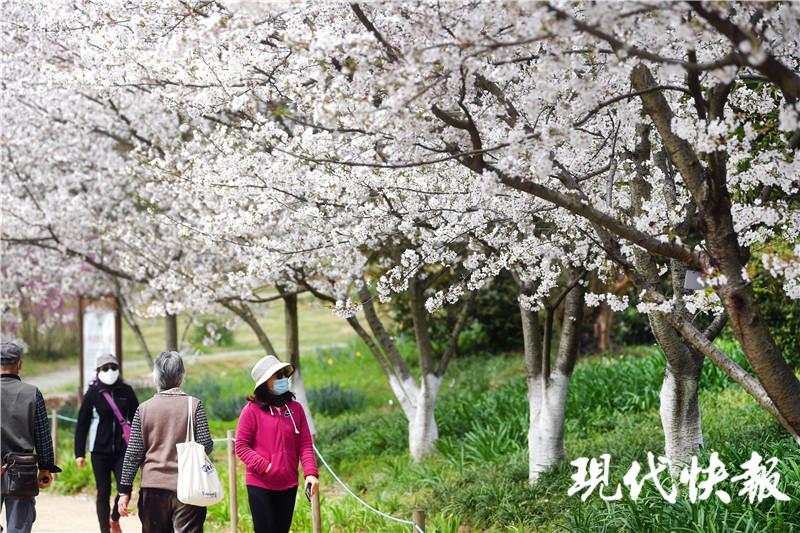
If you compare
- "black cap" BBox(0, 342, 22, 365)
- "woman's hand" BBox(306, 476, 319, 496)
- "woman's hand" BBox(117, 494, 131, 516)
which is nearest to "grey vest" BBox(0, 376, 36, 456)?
"black cap" BBox(0, 342, 22, 365)

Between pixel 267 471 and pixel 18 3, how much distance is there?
5.46 metres

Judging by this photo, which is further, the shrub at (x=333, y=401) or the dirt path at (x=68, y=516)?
the shrub at (x=333, y=401)

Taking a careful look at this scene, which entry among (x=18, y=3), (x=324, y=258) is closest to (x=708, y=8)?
(x=324, y=258)

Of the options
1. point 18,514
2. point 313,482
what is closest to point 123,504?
point 18,514

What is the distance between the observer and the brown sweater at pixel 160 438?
5000mm

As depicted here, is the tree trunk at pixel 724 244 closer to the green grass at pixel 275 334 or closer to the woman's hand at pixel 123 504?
the woman's hand at pixel 123 504

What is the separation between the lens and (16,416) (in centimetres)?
534

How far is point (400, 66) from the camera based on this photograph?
353 centimetres

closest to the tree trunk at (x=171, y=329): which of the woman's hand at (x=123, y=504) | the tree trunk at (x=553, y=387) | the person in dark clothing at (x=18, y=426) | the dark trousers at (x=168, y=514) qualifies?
the tree trunk at (x=553, y=387)

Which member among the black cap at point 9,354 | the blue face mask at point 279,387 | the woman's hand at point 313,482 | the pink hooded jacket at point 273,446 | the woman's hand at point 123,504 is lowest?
the woman's hand at point 123,504

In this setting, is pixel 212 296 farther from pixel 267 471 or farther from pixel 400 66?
pixel 400 66

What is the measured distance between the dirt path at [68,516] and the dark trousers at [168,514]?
2.90 meters

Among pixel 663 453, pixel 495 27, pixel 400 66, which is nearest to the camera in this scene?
pixel 400 66

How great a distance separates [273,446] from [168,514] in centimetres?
70
